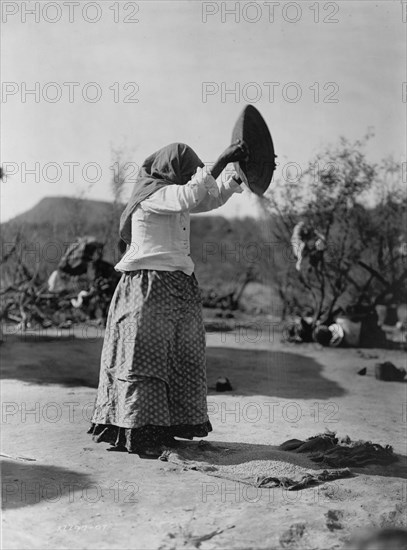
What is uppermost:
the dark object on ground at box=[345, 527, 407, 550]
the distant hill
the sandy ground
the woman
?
the distant hill

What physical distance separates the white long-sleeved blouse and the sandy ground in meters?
1.19

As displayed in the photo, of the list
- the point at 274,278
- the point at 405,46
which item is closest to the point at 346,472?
the point at 405,46

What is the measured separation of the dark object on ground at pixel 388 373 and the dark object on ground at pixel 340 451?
13.0ft

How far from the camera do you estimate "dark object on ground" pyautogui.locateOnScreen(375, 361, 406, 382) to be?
8.75m

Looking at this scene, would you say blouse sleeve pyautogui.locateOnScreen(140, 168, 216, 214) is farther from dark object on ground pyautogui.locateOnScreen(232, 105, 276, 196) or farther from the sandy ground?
the sandy ground

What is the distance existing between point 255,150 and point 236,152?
19 cm

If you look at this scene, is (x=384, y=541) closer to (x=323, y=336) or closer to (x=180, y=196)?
(x=180, y=196)

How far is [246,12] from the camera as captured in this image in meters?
5.40

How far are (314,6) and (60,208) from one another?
8.10 meters

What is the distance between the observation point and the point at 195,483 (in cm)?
396

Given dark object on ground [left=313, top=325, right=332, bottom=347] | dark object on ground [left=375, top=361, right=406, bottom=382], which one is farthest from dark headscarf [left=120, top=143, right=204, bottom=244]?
dark object on ground [left=313, top=325, right=332, bottom=347]

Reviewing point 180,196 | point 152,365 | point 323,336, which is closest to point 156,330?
point 152,365

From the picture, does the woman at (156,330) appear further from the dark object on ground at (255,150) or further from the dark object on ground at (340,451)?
the dark object on ground at (340,451)

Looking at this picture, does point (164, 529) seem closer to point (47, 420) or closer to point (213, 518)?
point (213, 518)
